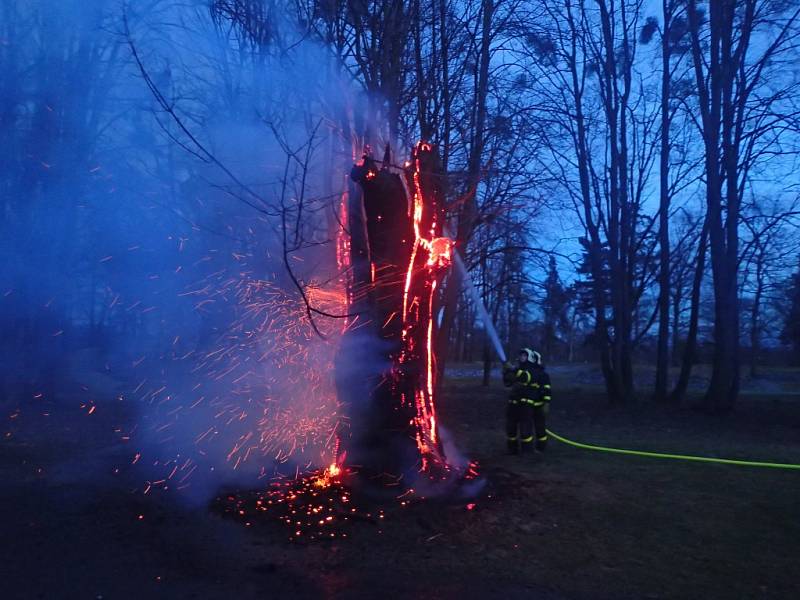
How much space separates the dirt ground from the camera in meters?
5.07

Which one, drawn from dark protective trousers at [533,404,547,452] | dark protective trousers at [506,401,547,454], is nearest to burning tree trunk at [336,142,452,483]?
dark protective trousers at [506,401,547,454]

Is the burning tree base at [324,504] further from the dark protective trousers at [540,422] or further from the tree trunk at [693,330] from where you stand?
the tree trunk at [693,330]

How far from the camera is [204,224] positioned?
841cm

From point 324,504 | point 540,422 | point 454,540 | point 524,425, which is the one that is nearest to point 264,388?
point 324,504

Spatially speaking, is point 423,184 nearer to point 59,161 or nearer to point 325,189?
point 325,189

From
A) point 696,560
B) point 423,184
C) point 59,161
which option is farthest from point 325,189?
point 696,560

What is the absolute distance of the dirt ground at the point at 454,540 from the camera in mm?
5066

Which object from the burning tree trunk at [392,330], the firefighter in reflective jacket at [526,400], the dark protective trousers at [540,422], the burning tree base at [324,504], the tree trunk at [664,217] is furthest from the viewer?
the tree trunk at [664,217]

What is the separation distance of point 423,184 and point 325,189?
1716 mm

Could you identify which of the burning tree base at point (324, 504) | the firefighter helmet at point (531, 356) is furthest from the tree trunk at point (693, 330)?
the burning tree base at point (324, 504)

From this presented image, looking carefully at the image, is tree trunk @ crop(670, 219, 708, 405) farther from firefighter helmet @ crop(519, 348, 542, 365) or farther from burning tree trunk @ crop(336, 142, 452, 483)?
burning tree trunk @ crop(336, 142, 452, 483)

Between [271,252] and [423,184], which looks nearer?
[423,184]

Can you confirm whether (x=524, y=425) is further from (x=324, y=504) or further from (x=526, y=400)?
(x=324, y=504)

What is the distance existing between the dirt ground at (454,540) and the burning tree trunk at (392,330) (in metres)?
0.85
